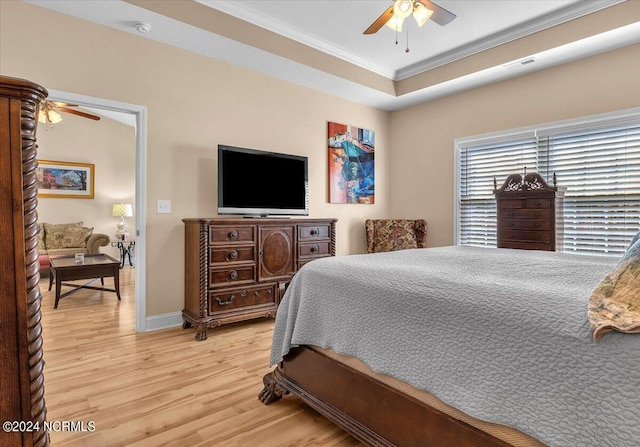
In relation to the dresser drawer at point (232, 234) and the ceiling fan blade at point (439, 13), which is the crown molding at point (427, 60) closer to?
the ceiling fan blade at point (439, 13)

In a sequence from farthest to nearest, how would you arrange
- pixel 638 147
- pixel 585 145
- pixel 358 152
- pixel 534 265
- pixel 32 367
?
pixel 358 152
pixel 585 145
pixel 638 147
pixel 534 265
pixel 32 367

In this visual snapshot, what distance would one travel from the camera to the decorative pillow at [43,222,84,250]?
6.05m

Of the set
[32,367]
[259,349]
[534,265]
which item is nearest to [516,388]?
[534,265]

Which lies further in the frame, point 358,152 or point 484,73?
point 358,152

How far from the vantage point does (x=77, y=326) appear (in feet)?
10.9

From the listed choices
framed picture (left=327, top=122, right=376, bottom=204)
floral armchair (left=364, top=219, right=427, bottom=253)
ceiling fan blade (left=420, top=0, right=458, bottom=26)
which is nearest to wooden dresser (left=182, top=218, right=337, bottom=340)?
framed picture (left=327, top=122, right=376, bottom=204)

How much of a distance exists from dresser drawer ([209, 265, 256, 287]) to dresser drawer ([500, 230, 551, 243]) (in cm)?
267

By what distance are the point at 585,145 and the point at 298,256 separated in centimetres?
314

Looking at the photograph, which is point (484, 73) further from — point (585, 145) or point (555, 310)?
point (555, 310)

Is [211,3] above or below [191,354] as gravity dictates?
above

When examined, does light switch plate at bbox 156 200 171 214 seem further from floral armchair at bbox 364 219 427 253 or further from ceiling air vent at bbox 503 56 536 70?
ceiling air vent at bbox 503 56 536 70

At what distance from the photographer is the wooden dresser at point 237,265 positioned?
304 centimetres

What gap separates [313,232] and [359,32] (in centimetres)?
214

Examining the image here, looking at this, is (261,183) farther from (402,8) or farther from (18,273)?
(18,273)
